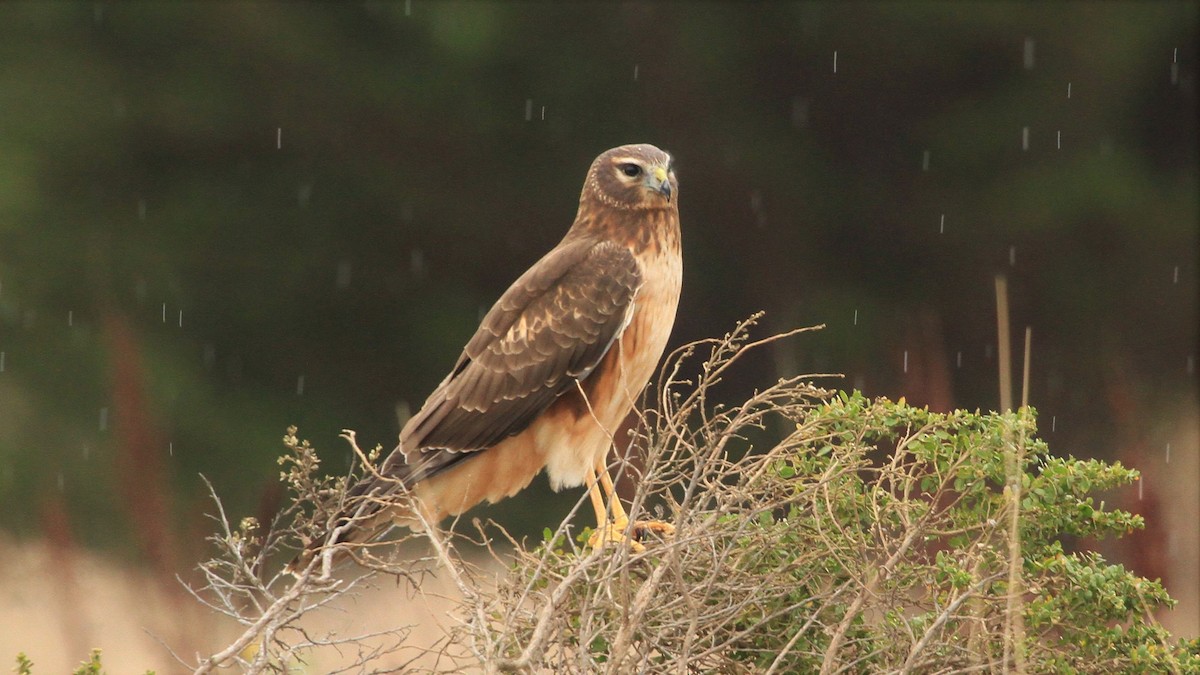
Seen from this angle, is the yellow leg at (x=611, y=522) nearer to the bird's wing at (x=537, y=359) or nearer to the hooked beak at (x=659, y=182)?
the bird's wing at (x=537, y=359)

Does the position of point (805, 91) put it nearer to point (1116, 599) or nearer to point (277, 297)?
point (277, 297)

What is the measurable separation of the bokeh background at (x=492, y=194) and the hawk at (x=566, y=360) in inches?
154

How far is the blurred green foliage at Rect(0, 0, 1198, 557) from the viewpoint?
913 centimetres

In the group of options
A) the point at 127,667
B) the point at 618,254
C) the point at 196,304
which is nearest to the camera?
the point at 618,254

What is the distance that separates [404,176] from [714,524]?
20.3 ft

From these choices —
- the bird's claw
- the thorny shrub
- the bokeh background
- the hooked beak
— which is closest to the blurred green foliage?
the bokeh background

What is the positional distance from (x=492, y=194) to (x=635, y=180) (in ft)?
13.4

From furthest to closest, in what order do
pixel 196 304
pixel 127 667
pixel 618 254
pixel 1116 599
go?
pixel 196 304 → pixel 127 667 → pixel 618 254 → pixel 1116 599

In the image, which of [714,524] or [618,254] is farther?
[618,254]

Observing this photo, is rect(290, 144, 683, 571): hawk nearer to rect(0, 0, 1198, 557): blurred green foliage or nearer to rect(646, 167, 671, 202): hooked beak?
rect(646, 167, 671, 202): hooked beak

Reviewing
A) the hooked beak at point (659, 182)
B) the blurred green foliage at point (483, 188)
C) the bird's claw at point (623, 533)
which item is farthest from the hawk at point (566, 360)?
the blurred green foliage at point (483, 188)

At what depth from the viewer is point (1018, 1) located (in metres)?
9.11

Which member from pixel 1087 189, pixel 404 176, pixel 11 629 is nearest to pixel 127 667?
pixel 11 629

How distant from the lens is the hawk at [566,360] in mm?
5090
